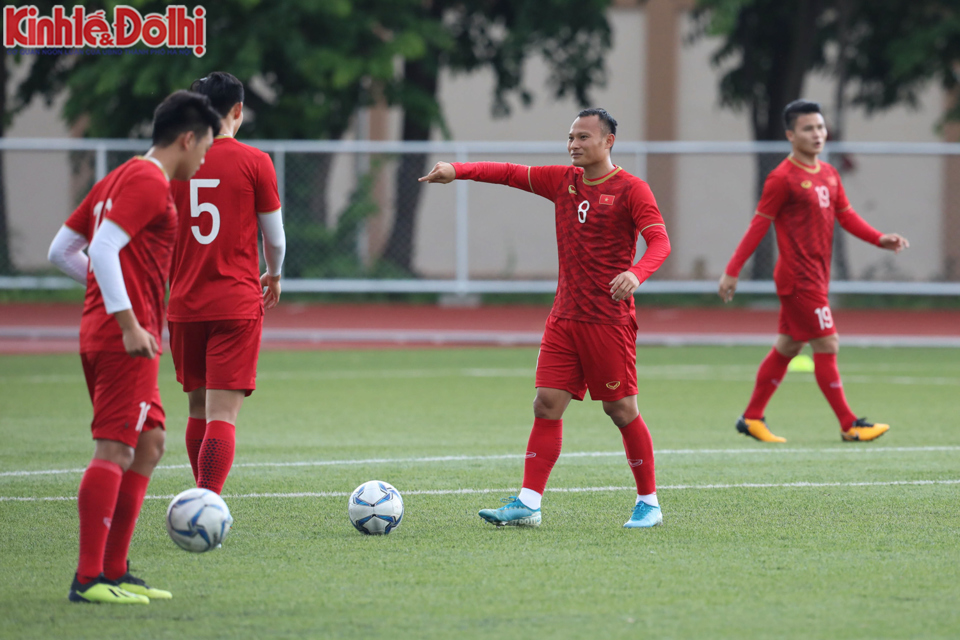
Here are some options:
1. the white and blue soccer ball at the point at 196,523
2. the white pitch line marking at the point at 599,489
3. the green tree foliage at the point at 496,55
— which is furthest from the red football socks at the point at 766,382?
the green tree foliage at the point at 496,55

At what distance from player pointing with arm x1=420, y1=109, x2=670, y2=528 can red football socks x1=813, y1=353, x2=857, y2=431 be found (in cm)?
326

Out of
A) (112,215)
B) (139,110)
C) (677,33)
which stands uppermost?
(677,33)

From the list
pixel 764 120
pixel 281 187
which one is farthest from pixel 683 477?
pixel 764 120

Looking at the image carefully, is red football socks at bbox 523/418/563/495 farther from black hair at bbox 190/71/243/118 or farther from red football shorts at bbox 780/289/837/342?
red football shorts at bbox 780/289/837/342

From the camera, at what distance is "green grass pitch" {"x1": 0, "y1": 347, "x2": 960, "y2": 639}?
425 cm

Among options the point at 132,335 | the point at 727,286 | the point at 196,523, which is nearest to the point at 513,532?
the point at 196,523

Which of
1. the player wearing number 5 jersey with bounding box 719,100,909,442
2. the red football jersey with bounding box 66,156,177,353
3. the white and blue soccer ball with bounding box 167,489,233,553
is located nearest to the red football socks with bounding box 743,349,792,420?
the player wearing number 5 jersey with bounding box 719,100,909,442

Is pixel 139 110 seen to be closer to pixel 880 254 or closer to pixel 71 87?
pixel 71 87

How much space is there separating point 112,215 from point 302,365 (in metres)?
10.4

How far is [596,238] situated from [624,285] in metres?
0.55

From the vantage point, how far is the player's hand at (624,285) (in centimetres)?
541

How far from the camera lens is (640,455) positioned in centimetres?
596

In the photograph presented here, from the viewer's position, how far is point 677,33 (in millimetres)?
28750

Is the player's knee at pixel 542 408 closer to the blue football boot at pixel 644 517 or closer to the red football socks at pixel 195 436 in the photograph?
the blue football boot at pixel 644 517
